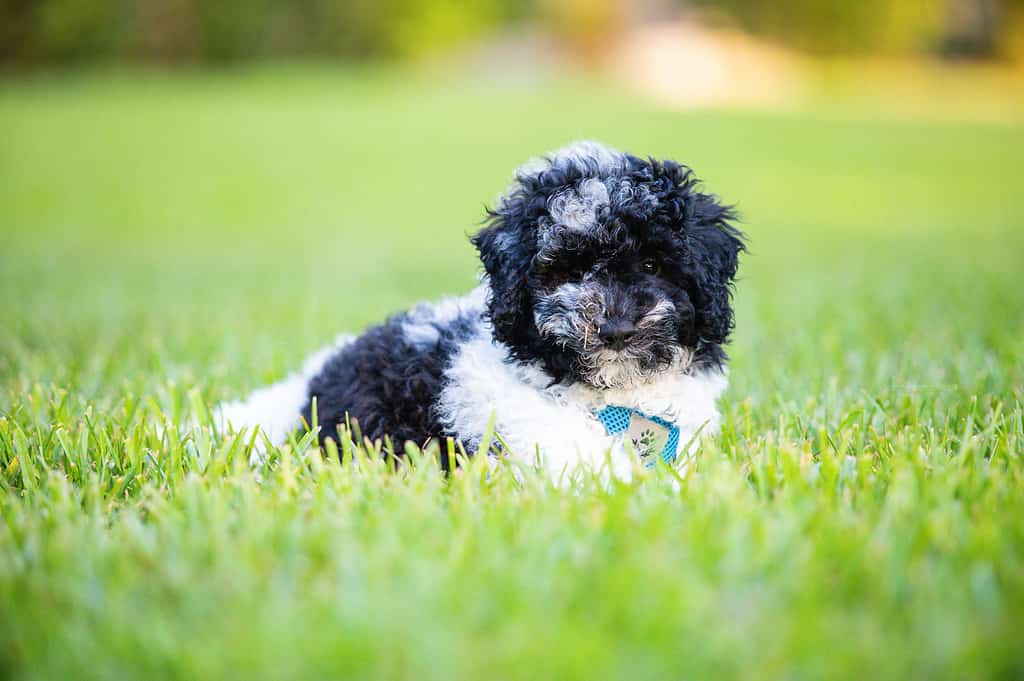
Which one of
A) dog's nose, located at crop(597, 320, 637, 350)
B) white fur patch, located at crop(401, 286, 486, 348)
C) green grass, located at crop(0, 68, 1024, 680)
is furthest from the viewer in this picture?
white fur patch, located at crop(401, 286, 486, 348)

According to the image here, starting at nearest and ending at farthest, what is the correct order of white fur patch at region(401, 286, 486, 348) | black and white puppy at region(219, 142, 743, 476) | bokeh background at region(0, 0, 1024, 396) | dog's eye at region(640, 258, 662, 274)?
black and white puppy at region(219, 142, 743, 476), dog's eye at region(640, 258, 662, 274), white fur patch at region(401, 286, 486, 348), bokeh background at region(0, 0, 1024, 396)

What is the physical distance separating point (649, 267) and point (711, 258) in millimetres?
287

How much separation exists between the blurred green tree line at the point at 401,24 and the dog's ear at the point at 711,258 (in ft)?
154

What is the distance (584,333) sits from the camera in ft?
10.2

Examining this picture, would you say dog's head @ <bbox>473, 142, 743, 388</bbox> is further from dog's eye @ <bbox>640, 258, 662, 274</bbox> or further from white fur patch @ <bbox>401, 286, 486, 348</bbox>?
white fur patch @ <bbox>401, 286, 486, 348</bbox>

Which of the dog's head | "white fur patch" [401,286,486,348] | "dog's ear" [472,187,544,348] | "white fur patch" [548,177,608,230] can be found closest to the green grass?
the dog's head

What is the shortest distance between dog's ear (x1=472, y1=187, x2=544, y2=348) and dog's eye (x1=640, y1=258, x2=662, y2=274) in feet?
1.50

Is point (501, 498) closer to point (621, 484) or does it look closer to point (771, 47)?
point (621, 484)

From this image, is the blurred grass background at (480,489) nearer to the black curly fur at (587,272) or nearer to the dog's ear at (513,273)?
the black curly fur at (587,272)

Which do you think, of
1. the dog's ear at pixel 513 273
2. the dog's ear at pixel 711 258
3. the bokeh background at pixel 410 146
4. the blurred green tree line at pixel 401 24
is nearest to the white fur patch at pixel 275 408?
the bokeh background at pixel 410 146

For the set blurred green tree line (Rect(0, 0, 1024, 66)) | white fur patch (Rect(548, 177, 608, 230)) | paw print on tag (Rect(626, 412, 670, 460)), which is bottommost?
paw print on tag (Rect(626, 412, 670, 460))

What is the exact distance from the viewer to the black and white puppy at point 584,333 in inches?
126

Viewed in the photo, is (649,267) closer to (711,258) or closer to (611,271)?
(611,271)

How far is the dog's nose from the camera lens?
309cm
